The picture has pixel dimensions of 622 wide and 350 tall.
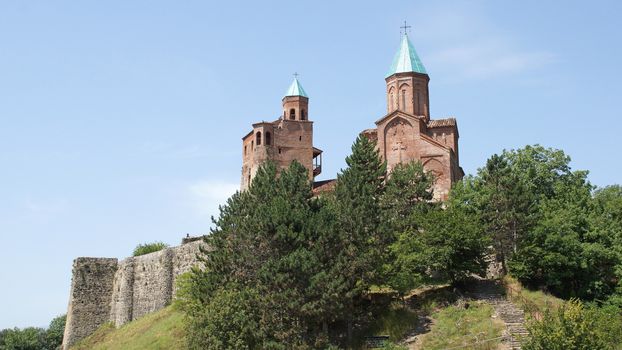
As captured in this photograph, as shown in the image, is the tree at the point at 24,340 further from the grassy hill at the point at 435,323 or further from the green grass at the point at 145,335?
the grassy hill at the point at 435,323

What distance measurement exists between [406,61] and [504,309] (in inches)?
945

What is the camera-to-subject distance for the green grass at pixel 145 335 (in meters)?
32.2

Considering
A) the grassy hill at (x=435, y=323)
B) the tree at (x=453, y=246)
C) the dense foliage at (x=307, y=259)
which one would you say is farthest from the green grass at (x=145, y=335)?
the tree at (x=453, y=246)

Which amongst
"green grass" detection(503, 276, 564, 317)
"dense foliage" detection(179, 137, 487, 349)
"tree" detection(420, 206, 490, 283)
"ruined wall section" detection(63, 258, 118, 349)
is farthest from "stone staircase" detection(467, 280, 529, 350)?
"ruined wall section" detection(63, 258, 118, 349)

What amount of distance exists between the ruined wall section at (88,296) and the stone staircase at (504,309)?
22346 millimetres

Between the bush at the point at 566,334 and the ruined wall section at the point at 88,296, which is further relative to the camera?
the ruined wall section at the point at 88,296

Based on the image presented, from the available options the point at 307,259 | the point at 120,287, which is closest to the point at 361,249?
the point at 307,259

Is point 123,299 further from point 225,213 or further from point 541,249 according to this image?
point 541,249

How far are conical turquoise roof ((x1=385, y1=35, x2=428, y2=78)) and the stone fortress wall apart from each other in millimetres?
18099

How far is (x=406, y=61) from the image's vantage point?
49406 millimetres

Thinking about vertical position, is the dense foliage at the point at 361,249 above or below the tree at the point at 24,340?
A: above

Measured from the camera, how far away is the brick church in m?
45.7

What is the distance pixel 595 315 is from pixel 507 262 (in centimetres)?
637

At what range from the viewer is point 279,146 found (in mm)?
51344
